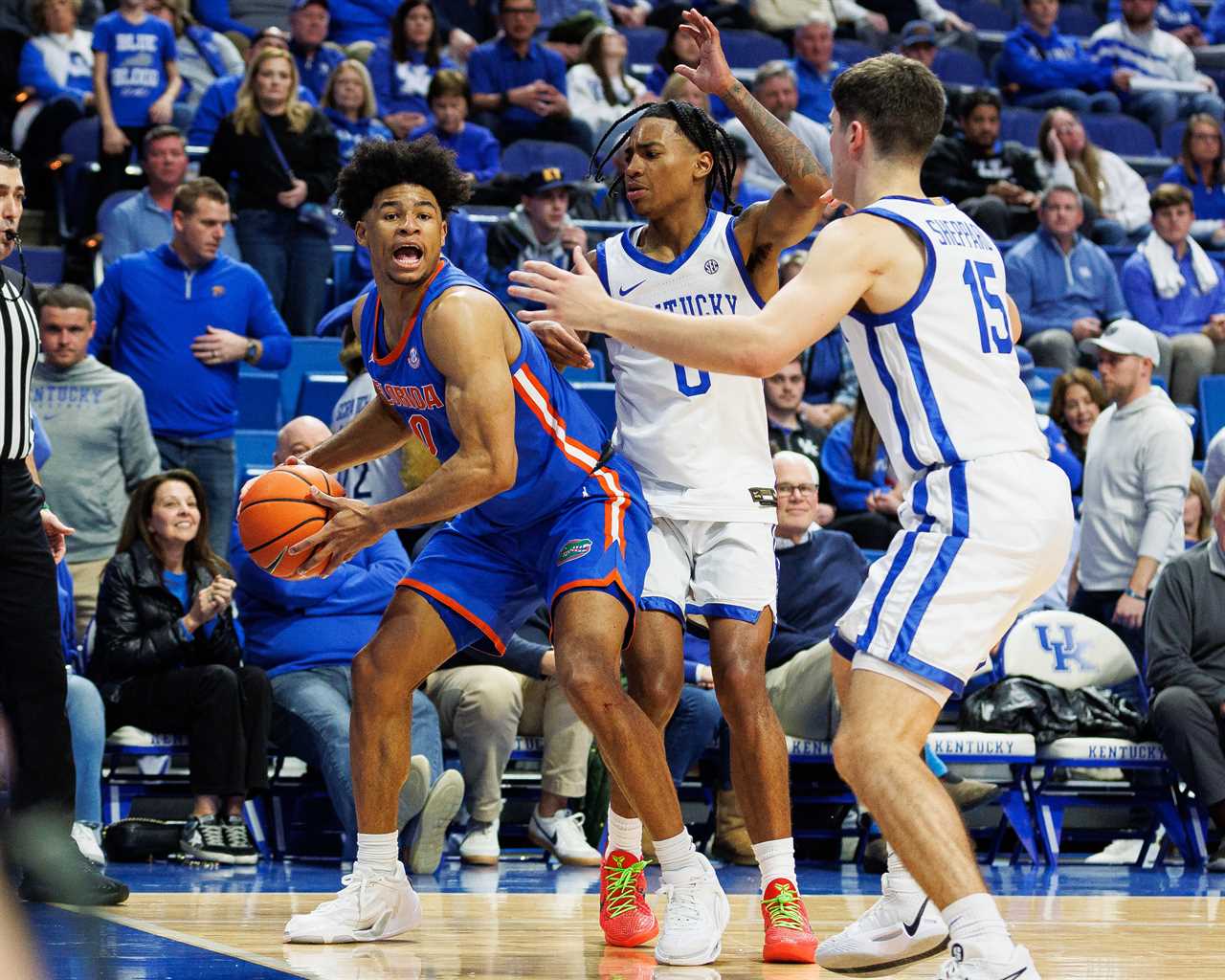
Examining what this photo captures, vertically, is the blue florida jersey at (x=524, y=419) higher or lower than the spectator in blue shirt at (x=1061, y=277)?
lower

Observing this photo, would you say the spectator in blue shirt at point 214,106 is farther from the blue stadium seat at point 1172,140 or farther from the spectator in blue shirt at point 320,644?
the blue stadium seat at point 1172,140

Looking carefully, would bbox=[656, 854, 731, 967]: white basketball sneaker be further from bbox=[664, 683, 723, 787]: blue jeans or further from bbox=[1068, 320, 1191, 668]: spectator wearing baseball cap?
bbox=[1068, 320, 1191, 668]: spectator wearing baseball cap

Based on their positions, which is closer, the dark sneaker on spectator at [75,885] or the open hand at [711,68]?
the open hand at [711,68]

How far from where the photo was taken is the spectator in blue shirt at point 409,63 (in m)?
12.1

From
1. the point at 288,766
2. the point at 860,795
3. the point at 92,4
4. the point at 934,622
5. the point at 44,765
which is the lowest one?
the point at 288,766

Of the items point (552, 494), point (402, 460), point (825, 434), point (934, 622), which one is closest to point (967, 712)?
point (825, 434)

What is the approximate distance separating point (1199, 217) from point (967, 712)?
266 inches

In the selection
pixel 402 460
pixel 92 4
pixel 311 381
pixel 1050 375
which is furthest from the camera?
pixel 92 4

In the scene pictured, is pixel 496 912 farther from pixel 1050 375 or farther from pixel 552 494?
pixel 1050 375

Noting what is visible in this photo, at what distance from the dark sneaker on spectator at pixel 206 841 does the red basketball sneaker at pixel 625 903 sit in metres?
2.60

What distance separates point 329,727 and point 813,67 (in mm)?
8018

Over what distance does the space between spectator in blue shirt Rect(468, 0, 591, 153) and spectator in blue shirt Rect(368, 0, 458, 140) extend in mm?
442

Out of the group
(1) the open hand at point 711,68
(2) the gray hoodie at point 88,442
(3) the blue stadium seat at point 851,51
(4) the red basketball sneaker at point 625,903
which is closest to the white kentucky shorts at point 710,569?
(4) the red basketball sneaker at point 625,903

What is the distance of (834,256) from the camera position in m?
3.66
